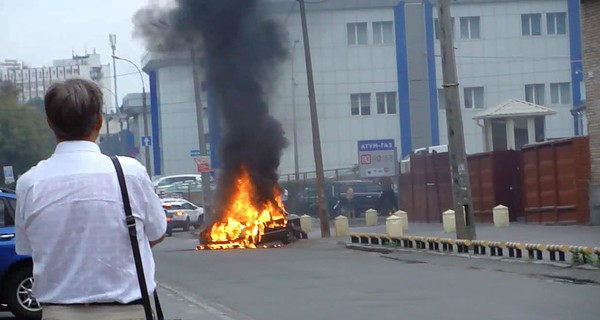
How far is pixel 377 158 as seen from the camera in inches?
1491

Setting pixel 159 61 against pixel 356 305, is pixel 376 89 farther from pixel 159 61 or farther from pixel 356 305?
pixel 356 305

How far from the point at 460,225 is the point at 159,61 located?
55.3 ft

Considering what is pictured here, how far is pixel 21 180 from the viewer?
4160 mm

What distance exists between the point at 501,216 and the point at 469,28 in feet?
73.4

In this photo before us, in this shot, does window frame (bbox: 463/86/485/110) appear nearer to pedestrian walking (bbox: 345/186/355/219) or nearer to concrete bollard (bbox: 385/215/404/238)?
pedestrian walking (bbox: 345/186/355/219)

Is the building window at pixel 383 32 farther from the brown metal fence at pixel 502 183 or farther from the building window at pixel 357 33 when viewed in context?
the brown metal fence at pixel 502 183

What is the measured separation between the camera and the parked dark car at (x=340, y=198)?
4509 centimetres

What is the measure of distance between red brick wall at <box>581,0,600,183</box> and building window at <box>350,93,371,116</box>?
23.5m

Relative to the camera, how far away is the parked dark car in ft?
148

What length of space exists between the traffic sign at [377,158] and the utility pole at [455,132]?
47.5 feet

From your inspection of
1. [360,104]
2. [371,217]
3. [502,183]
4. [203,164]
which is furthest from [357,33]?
[502,183]

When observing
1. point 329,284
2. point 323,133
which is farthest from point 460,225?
point 323,133

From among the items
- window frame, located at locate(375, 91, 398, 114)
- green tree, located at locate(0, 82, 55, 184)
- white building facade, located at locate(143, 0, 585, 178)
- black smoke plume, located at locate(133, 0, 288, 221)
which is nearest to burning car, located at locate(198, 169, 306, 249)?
black smoke plume, located at locate(133, 0, 288, 221)

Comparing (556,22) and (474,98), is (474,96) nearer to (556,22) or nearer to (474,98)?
(474,98)
